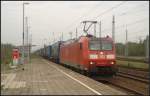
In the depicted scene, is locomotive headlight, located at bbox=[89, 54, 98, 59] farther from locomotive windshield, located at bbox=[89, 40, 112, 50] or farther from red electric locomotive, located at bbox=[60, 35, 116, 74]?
locomotive windshield, located at bbox=[89, 40, 112, 50]

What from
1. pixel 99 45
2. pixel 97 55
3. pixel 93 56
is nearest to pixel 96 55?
pixel 97 55

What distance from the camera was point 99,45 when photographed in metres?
25.9

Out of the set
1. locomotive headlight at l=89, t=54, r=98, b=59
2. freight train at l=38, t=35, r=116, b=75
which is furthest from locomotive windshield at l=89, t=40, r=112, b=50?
locomotive headlight at l=89, t=54, r=98, b=59

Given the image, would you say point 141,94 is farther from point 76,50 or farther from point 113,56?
point 76,50

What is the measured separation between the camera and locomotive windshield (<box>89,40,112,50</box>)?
25859mm

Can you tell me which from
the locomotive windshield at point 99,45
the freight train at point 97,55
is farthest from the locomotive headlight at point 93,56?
the locomotive windshield at point 99,45

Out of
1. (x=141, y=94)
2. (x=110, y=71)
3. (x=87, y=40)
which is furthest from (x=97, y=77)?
(x=141, y=94)

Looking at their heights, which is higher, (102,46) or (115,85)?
(102,46)

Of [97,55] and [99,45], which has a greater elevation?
[99,45]

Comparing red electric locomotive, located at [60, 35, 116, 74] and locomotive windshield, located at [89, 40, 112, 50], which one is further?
locomotive windshield, located at [89, 40, 112, 50]

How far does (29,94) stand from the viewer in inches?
563

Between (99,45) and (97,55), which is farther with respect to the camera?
(99,45)

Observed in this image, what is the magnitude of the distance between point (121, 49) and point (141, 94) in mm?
82274

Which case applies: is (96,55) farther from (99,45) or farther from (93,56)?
(99,45)
